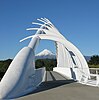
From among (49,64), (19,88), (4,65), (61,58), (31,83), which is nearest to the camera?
(19,88)

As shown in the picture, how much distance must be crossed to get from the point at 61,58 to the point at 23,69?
1342 inches

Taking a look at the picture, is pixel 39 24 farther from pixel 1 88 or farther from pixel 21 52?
pixel 1 88

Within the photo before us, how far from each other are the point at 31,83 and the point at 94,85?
457 cm

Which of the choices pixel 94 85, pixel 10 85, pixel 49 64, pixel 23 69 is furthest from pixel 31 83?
pixel 49 64

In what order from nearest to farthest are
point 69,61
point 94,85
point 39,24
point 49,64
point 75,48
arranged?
point 94,85
point 75,48
point 39,24
point 69,61
point 49,64

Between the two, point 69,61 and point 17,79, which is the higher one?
point 69,61

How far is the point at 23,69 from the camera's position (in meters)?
12.5

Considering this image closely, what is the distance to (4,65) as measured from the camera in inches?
2217

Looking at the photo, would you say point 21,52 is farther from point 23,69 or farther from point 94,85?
point 94,85

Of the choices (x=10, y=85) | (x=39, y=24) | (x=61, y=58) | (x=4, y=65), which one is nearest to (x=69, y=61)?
(x=61, y=58)

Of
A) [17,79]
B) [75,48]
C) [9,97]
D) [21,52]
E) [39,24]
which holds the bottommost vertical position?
[9,97]

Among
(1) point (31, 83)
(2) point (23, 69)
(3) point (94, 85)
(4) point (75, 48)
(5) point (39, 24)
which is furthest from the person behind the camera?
(5) point (39, 24)

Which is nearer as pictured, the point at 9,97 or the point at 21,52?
the point at 9,97

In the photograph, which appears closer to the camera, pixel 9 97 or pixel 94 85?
pixel 9 97
